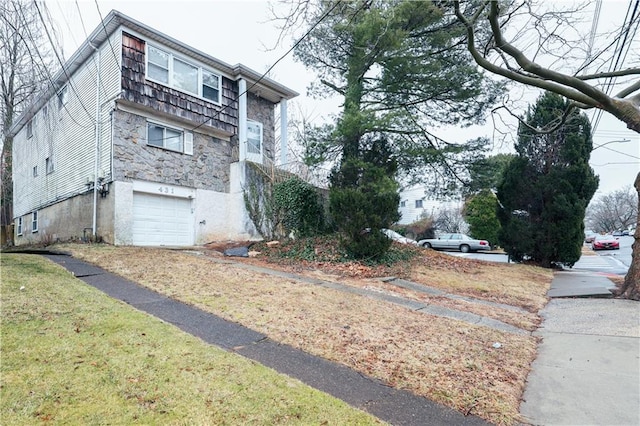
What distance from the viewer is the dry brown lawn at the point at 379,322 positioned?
3.19 m

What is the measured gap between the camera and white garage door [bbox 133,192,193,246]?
1106cm

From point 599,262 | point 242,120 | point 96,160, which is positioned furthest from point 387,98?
point 599,262

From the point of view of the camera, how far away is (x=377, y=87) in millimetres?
11703

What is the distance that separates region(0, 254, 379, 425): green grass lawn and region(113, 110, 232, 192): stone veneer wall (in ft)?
25.3

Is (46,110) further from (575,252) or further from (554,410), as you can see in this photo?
(575,252)

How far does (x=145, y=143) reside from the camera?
11.3 meters

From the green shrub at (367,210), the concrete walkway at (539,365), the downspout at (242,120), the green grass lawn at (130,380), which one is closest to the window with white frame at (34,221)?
the downspout at (242,120)

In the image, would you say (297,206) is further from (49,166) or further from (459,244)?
(459,244)

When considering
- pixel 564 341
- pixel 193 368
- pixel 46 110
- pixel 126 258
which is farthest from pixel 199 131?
pixel 564 341

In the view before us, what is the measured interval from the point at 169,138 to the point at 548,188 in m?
13.2

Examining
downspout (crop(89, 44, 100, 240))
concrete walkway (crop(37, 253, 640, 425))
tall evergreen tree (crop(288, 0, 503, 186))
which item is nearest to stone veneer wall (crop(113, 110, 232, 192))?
downspout (crop(89, 44, 100, 240))

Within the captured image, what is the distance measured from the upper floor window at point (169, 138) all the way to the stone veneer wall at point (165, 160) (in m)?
0.17

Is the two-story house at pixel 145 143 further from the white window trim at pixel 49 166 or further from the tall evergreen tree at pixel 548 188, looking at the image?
the tall evergreen tree at pixel 548 188

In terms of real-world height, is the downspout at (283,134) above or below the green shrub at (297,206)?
above
